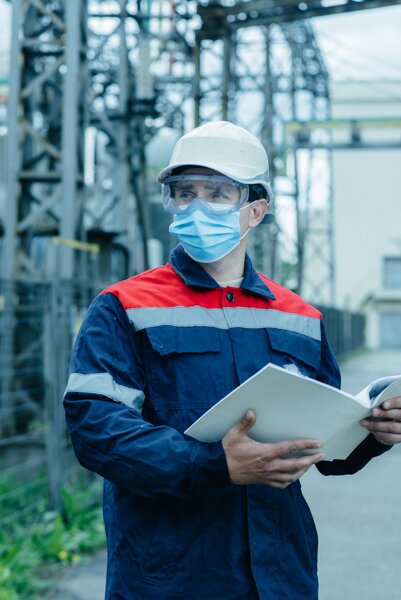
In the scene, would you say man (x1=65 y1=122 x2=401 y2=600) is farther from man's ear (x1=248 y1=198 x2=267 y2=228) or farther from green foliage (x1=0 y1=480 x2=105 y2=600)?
green foliage (x1=0 y1=480 x2=105 y2=600)

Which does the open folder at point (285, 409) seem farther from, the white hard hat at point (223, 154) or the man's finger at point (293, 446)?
the white hard hat at point (223, 154)

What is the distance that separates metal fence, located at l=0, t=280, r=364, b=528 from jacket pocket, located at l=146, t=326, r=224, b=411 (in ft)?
13.9

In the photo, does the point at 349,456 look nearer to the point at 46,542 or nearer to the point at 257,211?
the point at 257,211

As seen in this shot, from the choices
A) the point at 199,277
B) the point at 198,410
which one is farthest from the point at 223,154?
the point at 198,410

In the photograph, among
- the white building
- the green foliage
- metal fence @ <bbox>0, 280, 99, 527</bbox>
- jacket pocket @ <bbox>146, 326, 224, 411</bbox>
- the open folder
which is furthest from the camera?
the white building

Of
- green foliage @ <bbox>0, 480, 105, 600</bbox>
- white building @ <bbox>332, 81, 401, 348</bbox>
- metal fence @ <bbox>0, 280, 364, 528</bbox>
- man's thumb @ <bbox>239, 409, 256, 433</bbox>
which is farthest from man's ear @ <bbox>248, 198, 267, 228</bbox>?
white building @ <bbox>332, 81, 401, 348</bbox>

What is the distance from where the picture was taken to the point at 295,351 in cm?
275

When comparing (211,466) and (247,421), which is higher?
(247,421)

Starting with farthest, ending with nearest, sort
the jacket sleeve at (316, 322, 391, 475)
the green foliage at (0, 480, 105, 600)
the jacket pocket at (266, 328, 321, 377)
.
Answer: the green foliage at (0, 480, 105, 600) < the jacket sleeve at (316, 322, 391, 475) < the jacket pocket at (266, 328, 321, 377)

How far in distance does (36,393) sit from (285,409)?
237 inches

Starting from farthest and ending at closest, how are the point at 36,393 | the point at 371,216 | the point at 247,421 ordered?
the point at 371,216 → the point at 36,393 → the point at 247,421

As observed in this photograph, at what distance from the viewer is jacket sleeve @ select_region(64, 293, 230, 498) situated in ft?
7.64

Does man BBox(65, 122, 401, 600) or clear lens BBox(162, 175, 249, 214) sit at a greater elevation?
clear lens BBox(162, 175, 249, 214)

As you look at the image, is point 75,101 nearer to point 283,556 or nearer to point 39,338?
point 39,338
